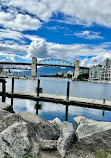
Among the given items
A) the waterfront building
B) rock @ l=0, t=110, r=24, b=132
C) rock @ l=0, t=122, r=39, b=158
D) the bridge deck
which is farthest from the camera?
the waterfront building

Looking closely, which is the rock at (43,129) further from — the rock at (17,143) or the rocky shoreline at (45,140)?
the rock at (17,143)

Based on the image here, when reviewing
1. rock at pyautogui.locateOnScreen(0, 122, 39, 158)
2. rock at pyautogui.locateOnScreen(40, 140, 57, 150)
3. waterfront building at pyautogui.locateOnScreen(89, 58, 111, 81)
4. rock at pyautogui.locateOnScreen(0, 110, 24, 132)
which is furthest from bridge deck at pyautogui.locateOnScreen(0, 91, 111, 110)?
waterfront building at pyautogui.locateOnScreen(89, 58, 111, 81)

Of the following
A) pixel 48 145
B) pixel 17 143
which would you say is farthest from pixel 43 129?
pixel 17 143

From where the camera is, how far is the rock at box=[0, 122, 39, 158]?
441cm

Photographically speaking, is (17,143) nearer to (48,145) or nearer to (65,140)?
(48,145)

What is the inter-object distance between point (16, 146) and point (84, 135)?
227cm

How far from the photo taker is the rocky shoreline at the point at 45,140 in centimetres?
→ 450

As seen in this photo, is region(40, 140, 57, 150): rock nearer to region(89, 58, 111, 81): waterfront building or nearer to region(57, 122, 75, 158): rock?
region(57, 122, 75, 158): rock

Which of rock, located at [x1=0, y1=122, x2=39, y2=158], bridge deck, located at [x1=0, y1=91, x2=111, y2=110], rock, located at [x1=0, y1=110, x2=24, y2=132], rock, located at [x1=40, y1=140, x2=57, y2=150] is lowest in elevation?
bridge deck, located at [x1=0, y1=91, x2=111, y2=110]

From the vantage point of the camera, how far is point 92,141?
5.16m

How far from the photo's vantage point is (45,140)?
528 centimetres

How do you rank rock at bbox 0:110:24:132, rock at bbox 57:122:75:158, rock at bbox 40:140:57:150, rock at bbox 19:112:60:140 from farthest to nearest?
rock at bbox 19:112:60:140
rock at bbox 0:110:24:132
rock at bbox 40:140:57:150
rock at bbox 57:122:75:158

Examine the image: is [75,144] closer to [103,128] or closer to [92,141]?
[92,141]

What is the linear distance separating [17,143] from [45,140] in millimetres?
1101
